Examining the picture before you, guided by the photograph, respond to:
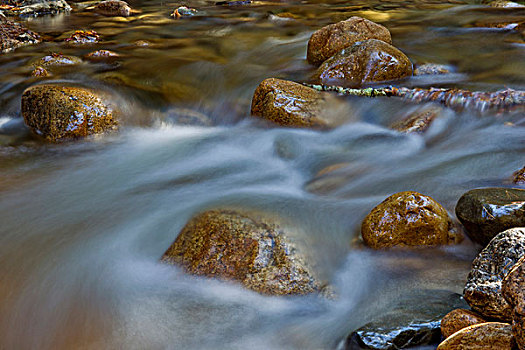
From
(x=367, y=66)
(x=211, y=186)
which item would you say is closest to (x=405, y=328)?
(x=211, y=186)

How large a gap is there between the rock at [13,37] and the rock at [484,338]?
33.8ft

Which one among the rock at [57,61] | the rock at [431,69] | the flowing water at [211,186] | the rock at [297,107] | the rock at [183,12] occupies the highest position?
the rock at [183,12]

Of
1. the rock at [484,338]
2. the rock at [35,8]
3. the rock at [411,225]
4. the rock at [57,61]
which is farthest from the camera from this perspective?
the rock at [35,8]

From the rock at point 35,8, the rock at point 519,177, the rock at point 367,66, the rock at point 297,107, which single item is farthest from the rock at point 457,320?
the rock at point 35,8

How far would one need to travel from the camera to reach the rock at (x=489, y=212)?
3463 millimetres

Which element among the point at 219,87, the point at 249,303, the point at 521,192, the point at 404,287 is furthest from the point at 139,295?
the point at 219,87

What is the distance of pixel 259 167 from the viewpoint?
553 centimetres

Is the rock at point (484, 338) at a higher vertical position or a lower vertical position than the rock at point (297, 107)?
lower

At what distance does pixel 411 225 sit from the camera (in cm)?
369

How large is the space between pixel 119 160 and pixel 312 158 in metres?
2.46

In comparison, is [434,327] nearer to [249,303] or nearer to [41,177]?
[249,303]

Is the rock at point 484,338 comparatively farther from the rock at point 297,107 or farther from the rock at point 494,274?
the rock at point 297,107

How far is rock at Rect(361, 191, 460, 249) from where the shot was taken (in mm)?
3707

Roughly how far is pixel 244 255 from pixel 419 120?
340 centimetres
